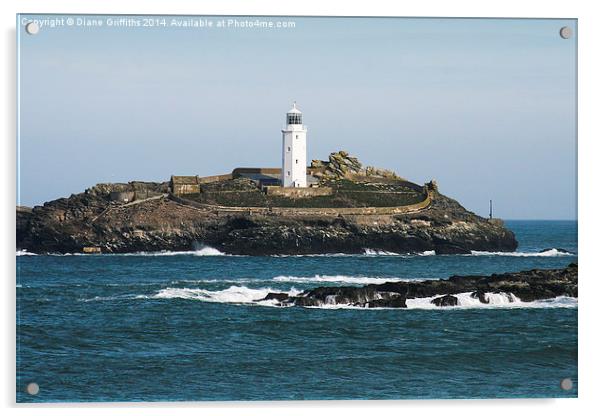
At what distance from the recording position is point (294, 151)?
19.2 metres

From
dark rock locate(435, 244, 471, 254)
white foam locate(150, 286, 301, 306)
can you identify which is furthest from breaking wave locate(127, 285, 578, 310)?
dark rock locate(435, 244, 471, 254)

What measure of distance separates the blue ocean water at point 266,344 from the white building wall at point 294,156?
82.4 inches

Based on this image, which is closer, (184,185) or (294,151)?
(294,151)

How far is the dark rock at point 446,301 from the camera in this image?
52.4ft

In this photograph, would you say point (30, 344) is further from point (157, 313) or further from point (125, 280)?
point (125, 280)

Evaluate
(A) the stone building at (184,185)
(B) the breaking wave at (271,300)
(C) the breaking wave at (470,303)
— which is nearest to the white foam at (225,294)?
(B) the breaking wave at (271,300)

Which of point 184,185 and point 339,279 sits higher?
point 184,185

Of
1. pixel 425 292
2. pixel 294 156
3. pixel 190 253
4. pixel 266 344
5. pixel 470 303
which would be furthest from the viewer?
pixel 190 253

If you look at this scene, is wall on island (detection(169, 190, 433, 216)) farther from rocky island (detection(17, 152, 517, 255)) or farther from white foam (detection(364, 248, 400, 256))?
white foam (detection(364, 248, 400, 256))

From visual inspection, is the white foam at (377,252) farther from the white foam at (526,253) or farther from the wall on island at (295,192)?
the wall on island at (295,192)

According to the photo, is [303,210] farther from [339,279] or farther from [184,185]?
[339,279]

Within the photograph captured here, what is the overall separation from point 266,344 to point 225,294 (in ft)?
7.29

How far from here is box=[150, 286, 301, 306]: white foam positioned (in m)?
16.3

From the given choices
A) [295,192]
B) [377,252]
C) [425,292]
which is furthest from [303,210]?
[425,292]
